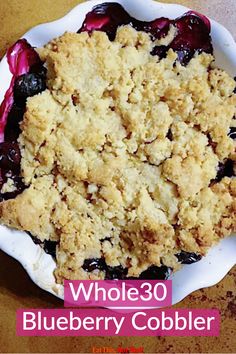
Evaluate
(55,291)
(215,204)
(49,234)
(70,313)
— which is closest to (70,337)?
(70,313)

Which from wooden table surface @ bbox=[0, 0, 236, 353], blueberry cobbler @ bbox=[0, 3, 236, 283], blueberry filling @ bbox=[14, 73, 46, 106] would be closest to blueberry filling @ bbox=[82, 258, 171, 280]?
blueberry cobbler @ bbox=[0, 3, 236, 283]

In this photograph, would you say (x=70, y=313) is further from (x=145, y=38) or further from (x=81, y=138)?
(x=145, y=38)

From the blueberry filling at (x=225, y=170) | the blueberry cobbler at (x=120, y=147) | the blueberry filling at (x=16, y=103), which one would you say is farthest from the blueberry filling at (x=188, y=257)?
the blueberry filling at (x=16, y=103)

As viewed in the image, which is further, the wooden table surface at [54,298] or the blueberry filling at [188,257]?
the wooden table surface at [54,298]

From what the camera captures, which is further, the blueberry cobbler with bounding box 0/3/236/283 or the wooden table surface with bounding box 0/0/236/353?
the wooden table surface with bounding box 0/0/236/353

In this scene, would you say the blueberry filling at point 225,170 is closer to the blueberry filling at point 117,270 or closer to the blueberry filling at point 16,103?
the blueberry filling at point 117,270

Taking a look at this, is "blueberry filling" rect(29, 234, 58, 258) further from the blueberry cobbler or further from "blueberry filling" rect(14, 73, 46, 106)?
"blueberry filling" rect(14, 73, 46, 106)

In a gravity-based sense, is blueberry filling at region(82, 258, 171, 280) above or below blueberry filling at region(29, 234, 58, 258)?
below
